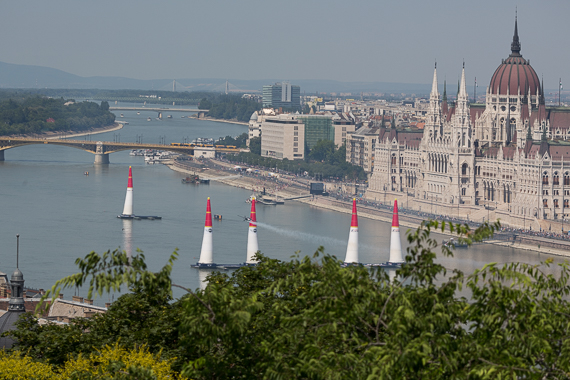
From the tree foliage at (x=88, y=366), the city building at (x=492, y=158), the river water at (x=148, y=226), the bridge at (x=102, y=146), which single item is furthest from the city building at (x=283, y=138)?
the tree foliage at (x=88, y=366)

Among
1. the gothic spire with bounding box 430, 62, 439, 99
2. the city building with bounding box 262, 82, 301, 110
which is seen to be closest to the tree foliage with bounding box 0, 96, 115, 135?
the city building with bounding box 262, 82, 301, 110

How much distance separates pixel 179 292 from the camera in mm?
35125

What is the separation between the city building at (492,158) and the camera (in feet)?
190

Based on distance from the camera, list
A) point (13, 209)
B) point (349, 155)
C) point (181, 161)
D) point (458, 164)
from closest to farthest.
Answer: point (13, 209) < point (458, 164) < point (349, 155) < point (181, 161)

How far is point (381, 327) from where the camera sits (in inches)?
469

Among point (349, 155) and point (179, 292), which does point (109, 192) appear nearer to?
point (349, 155)

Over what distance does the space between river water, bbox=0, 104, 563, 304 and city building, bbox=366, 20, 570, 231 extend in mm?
5804

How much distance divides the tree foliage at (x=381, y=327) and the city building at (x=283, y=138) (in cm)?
8287

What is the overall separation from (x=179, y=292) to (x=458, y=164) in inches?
1295

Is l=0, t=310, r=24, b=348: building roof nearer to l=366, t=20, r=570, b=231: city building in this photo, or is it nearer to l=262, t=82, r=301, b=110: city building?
l=366, t=20, r=570, b=231: city building

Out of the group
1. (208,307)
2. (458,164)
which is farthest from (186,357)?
(458,164)

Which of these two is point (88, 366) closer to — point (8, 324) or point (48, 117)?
point (8, 324)

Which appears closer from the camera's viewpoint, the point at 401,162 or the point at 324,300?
the point at 324,300

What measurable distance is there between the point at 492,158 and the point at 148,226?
19.9 m
